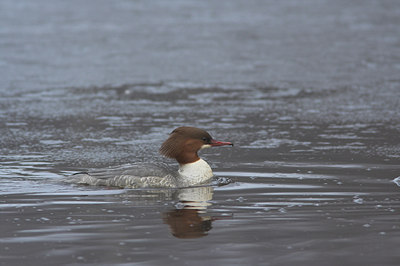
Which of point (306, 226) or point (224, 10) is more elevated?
point (224, 10)

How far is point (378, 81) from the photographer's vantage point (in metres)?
15.0

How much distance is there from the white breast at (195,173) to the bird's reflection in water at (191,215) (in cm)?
22

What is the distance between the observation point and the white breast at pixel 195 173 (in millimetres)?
8172

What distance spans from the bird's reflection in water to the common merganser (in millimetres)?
257

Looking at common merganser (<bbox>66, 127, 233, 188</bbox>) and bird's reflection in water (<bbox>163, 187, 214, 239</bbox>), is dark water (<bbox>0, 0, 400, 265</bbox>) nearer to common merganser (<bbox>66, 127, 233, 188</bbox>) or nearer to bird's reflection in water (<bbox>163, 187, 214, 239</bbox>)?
bird's reflection in water (<bbox>163, 187, 214, 239</bbox>)

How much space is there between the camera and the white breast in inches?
322

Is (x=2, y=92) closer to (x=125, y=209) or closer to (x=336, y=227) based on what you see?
(x=125, y=209)

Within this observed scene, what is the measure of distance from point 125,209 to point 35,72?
1035 cm

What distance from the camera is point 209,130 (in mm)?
11297

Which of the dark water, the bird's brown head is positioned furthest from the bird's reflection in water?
the bird's brown head

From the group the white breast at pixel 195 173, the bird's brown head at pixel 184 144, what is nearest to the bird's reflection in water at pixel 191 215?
the white breast at pixel 195 173

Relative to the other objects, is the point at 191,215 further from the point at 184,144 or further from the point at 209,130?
the point at 209,130

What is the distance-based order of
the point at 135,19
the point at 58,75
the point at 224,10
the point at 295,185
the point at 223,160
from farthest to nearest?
the point at 224,10 < the point at 135,19 < the point at 58,75 < the point at 223,160 < the point at 295,185

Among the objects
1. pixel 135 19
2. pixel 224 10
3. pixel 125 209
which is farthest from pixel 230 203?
pixel 224 10
